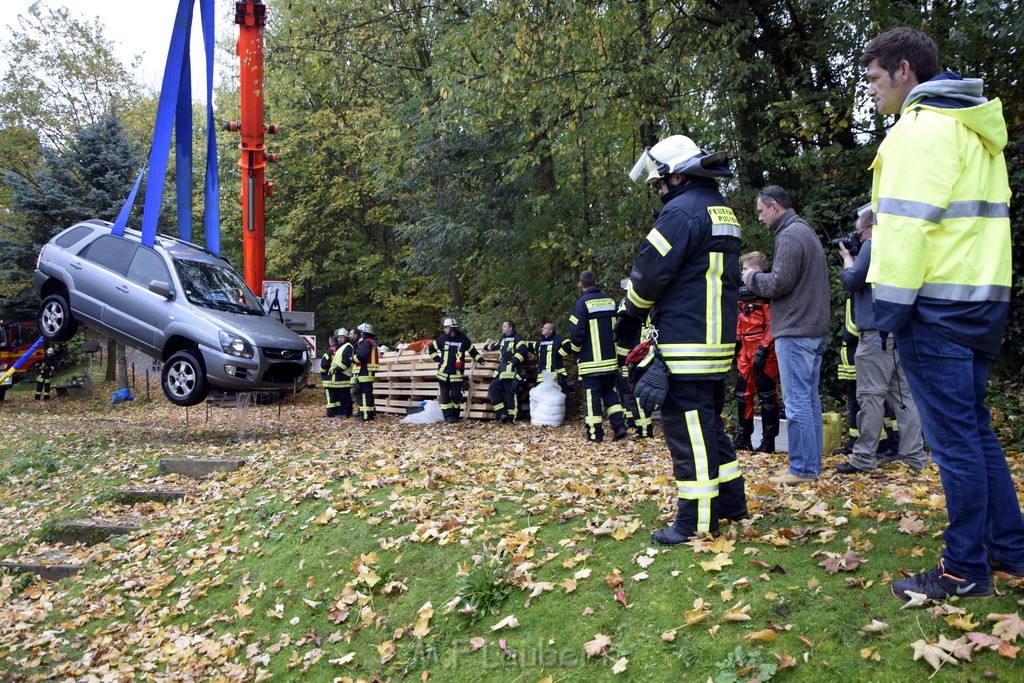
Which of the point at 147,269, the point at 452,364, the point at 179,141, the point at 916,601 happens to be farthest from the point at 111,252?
the point at 916,601

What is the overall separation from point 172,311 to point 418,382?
620cm

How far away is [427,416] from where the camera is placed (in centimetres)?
1478

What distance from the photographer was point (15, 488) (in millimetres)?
10266

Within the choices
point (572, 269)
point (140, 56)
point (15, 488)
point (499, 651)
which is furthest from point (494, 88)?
point (140, 56)

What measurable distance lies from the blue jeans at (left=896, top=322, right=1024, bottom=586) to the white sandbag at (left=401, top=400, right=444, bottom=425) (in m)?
11.7

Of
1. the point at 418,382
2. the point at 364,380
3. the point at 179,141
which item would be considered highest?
the point at 179,141

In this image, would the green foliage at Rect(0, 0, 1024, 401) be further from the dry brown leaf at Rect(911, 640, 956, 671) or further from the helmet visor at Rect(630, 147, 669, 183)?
the dry brown leaf at Rect(911, 640, 956, 671)

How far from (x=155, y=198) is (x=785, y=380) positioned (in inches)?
362

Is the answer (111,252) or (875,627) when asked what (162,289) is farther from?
(875,627)

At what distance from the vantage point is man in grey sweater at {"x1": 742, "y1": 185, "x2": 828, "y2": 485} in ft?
19.4

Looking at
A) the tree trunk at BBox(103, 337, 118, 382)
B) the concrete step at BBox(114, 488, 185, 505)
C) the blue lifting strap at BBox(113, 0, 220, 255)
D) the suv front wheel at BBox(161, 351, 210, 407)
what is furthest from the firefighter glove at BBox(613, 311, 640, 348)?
the tree trunk at BBox(103, 337, 118, 382)

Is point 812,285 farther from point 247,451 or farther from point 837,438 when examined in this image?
point 247,451

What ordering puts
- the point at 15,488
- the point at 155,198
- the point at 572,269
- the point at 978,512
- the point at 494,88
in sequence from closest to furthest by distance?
the point at 978,512
the point at 15,488
the point at 155,198
the point at 494,88
the point at 572,269

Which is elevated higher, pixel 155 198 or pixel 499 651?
pixel 155 198
